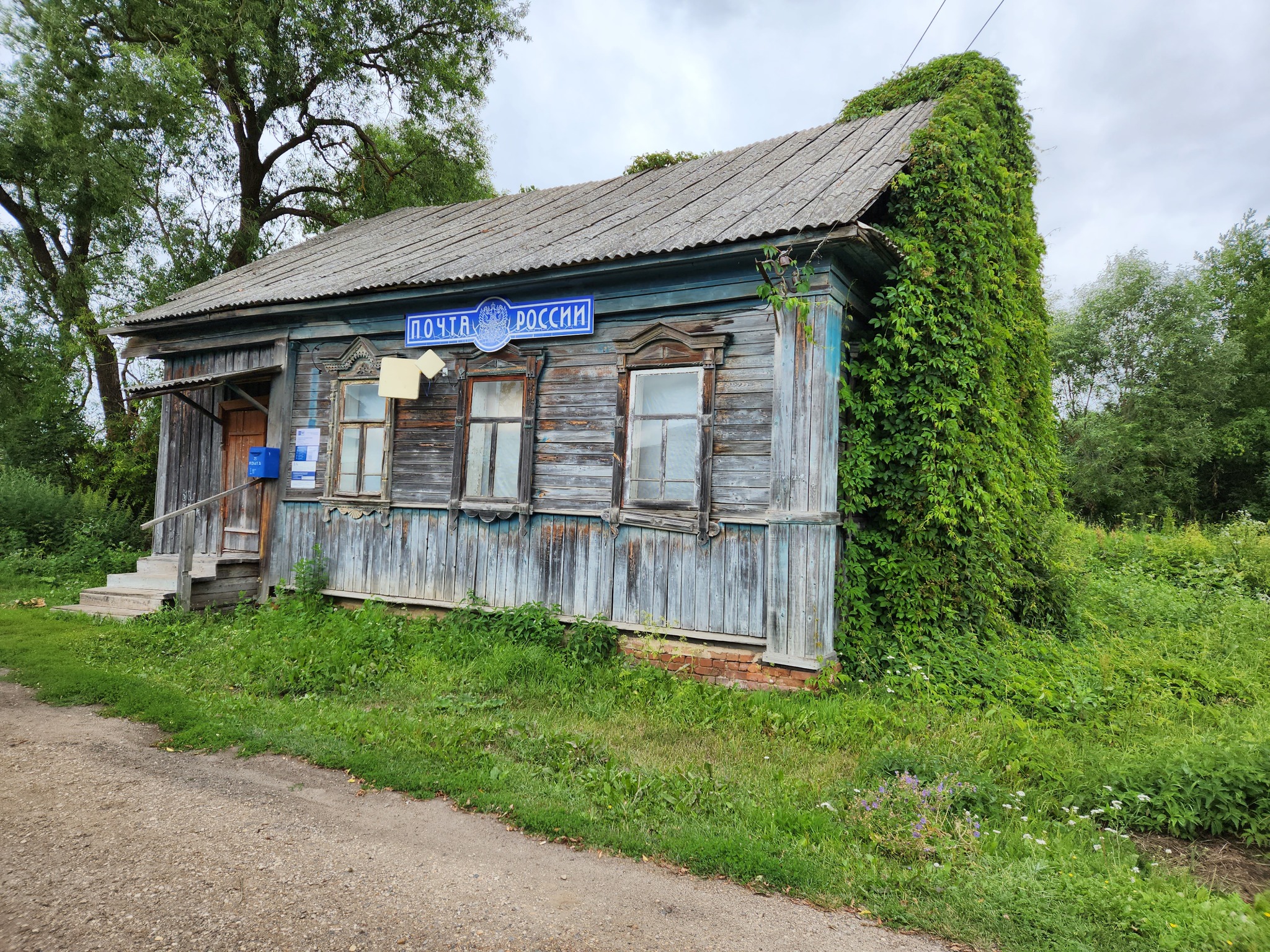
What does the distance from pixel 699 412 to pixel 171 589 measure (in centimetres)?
696

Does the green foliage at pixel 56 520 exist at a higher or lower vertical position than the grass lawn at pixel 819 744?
higher

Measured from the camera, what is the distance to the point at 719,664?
6.53 metres

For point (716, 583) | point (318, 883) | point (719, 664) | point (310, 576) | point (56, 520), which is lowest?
point (318, 883)

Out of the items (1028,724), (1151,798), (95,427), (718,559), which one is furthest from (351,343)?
(95,427)

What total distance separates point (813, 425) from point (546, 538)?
3106 millimetres

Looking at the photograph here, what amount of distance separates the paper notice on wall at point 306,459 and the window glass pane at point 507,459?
2880 mm

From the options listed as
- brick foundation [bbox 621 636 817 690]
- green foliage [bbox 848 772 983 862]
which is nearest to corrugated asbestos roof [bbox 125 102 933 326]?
brick foundation [bbox 621 636 817 690]

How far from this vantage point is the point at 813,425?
6277 millimetres

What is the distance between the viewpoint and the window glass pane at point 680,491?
693cm

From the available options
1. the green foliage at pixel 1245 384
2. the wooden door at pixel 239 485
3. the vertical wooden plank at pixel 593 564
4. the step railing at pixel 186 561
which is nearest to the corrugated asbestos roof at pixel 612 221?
the wooden door at pixel 239 485

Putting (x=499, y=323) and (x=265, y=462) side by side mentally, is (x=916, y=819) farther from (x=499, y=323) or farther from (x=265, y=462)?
(x=265, y=462)

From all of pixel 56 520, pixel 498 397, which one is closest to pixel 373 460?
pixel 498 397

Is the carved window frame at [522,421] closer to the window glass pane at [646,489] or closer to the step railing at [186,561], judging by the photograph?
the window glass pane at [646,489]

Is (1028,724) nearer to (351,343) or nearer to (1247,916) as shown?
(1247,916)
